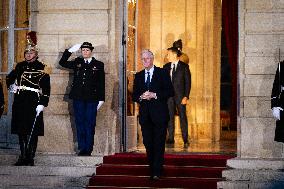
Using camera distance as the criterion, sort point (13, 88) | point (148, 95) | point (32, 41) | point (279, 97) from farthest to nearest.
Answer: point (32, 41)
point (13, 88)
point (279, 97)
point (148, 95)

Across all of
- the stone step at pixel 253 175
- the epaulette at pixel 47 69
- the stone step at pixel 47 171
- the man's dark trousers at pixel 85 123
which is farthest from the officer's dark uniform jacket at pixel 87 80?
the stone step at pixel 253 175

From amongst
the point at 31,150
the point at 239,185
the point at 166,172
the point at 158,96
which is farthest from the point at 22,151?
the point at 239,185

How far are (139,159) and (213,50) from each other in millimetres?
5369

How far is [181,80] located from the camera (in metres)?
13.0

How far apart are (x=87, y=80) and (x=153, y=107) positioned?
1.47 metres

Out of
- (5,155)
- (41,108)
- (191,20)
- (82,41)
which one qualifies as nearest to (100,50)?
(82,41)

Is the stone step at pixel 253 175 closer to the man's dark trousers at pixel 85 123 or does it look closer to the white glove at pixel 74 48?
the man's dark trousers at pixel 85 123

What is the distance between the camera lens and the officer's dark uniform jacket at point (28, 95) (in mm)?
10188

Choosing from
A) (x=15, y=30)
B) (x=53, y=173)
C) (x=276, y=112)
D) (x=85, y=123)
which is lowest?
(x=53, y=173)

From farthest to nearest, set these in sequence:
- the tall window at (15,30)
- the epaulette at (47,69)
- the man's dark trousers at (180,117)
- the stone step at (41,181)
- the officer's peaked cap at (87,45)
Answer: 1. the man's dark trousers at (180,117)
2. the tall window at (15,30)
3. the epaulette at (47,69)
4. the officer's peaked cap at (87,45)
5. the stone step at (41,181)

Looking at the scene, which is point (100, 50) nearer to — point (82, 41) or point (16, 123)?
point (82, 41)

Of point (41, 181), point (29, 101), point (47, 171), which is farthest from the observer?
point (29, 101)

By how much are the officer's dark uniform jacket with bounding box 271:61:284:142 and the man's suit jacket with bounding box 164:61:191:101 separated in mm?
3414

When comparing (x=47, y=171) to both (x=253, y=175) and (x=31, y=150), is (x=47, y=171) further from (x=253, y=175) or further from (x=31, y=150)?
(x=253, y=175)
